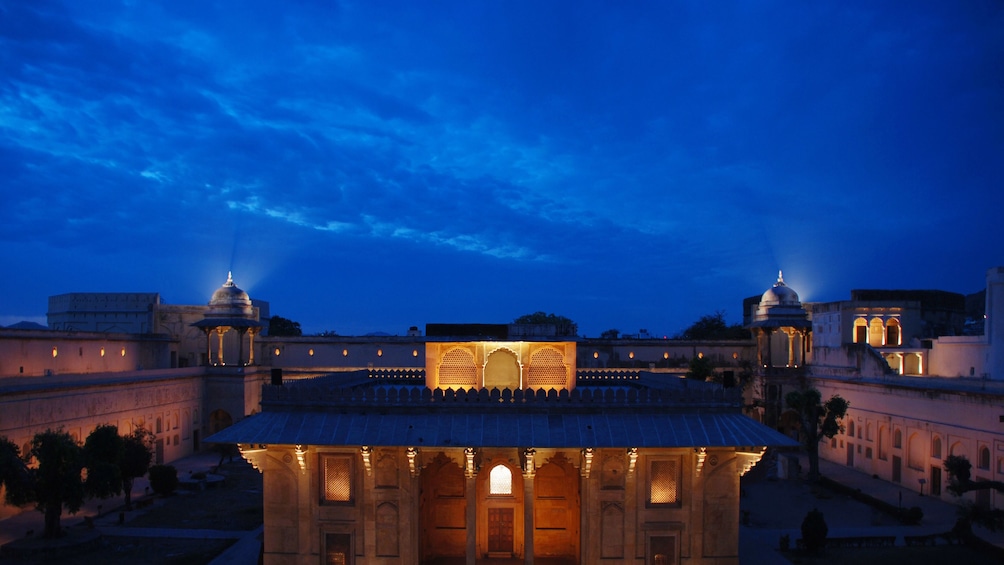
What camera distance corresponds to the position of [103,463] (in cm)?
2448

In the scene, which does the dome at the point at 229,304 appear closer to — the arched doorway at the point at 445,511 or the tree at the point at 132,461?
the tree at the point at 132,461

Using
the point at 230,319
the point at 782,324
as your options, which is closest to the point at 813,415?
the point at 782,324

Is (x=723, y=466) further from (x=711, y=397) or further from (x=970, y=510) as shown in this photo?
(x=970, y=510)

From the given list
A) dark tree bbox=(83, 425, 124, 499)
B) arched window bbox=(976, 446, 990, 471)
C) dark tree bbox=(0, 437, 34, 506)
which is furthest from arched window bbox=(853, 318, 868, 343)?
dark tree bbox=(0, 437, 34, 506)

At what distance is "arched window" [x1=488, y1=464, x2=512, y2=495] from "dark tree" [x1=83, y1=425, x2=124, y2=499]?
44.0 feet

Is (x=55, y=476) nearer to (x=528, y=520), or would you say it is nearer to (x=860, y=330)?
(x=528, y=520)

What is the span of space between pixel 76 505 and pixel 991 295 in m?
45.0

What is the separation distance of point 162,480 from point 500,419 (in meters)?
20.7

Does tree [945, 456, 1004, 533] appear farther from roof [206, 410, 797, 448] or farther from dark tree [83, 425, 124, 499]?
dark tree [83, 425, 124, 499]

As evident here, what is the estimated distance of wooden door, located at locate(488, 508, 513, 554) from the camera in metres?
21.6

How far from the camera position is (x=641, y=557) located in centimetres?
1900

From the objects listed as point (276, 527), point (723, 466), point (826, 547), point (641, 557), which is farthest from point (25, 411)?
point (826, 547)

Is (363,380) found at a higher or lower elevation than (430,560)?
higher

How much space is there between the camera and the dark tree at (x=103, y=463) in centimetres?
2397
